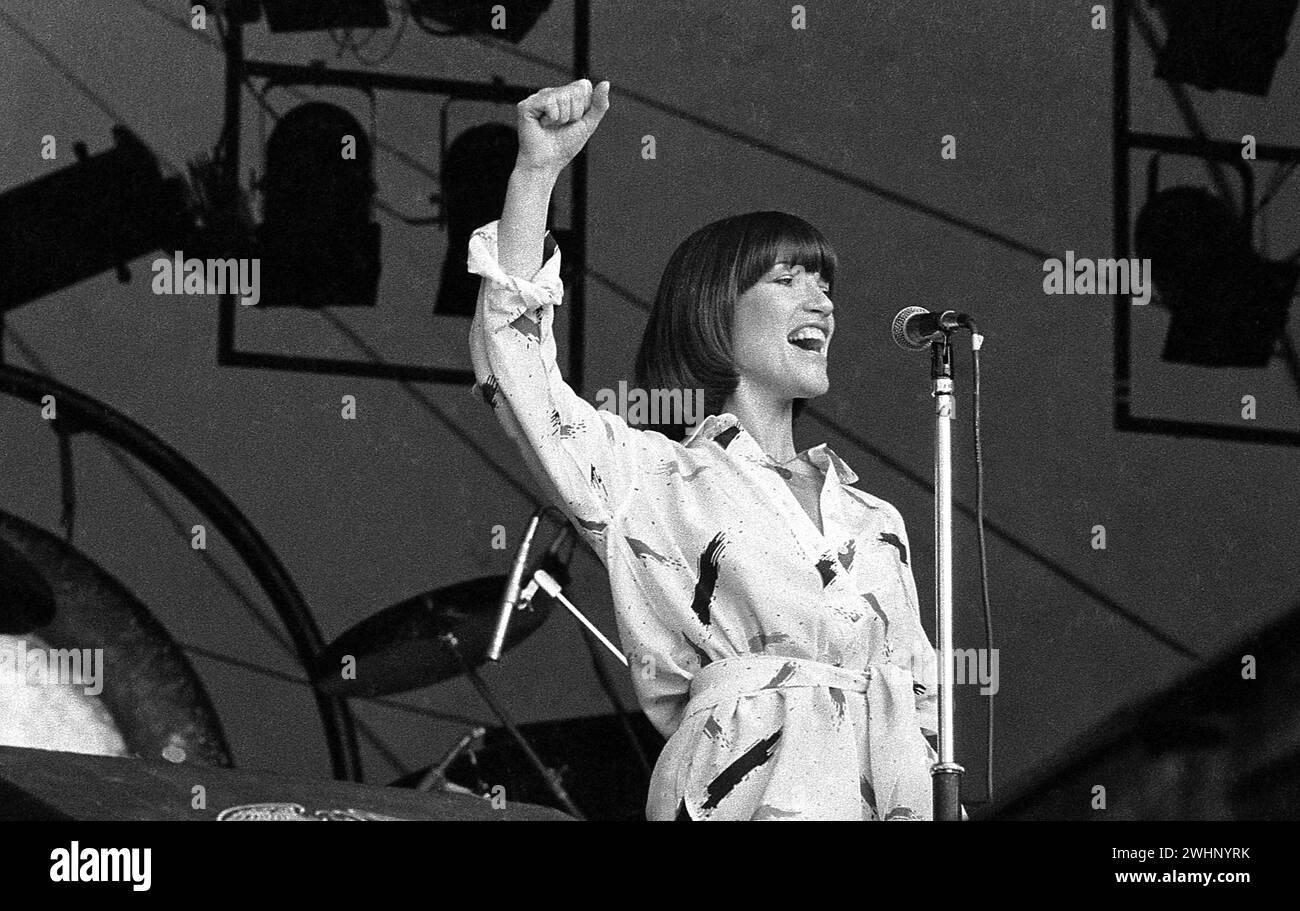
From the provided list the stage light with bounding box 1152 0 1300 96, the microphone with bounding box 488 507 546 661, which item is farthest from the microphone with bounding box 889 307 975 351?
the stage light with bounding box 1152 0 1300 96

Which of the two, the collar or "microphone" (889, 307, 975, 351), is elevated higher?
"microphone" (889, 307, 975, 351)

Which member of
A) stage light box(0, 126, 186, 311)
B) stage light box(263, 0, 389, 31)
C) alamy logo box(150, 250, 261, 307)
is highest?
stage light box(263, 0, 389, 31)

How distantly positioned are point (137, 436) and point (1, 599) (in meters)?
0.42

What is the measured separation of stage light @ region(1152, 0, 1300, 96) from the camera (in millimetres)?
4809

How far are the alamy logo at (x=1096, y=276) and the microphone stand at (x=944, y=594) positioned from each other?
6.94 ft

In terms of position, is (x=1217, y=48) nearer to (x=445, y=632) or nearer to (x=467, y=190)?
(x=467, y=190)

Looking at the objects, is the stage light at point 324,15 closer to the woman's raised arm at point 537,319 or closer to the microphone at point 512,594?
the microphone at point 512,594

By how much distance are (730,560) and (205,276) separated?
211cm

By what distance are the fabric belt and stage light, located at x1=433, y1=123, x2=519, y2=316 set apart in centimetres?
202

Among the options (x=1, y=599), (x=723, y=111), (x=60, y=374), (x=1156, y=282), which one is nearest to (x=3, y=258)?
(x=60, y=374)

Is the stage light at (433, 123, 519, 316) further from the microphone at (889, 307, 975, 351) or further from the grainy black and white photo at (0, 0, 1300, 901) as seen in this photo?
the microphone at (889, 307, 975, 351)

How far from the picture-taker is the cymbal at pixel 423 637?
412cm

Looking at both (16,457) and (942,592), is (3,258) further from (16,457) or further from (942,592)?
(942,592)
